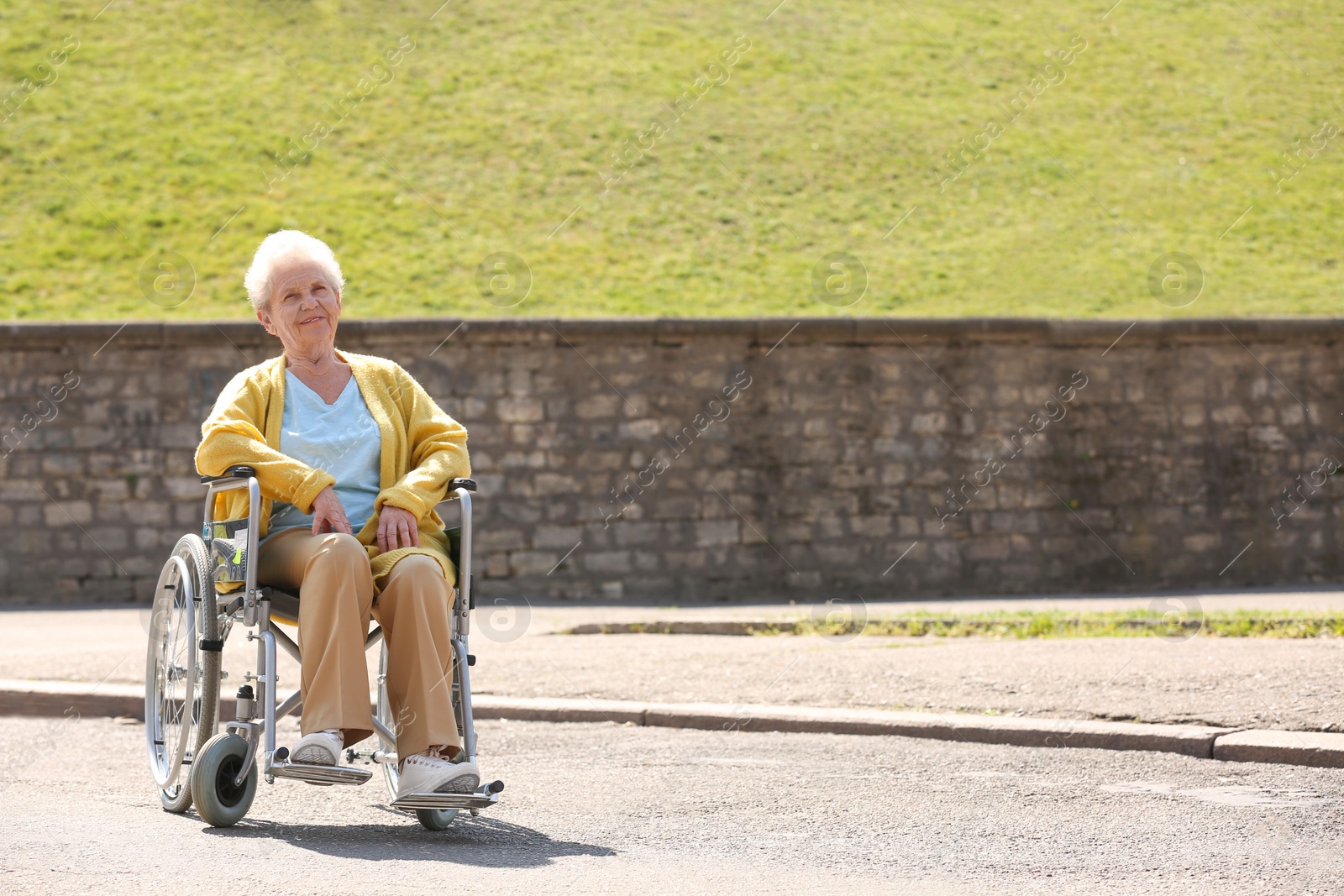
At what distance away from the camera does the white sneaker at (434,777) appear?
13.8 feet

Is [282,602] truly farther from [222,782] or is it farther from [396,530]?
[222,782]

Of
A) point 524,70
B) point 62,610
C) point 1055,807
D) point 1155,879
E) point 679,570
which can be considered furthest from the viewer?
point 524,70

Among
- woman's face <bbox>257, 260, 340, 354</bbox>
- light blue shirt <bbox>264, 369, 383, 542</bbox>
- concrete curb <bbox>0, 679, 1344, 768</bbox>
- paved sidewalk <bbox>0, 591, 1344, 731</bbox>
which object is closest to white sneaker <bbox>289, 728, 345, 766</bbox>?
light blue shirt <bbox>264, 369, 383, 542</bbox>

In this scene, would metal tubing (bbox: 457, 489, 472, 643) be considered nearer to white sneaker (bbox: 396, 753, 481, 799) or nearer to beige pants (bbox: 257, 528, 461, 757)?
beige pants (bbox: 257, 528, 461, 757)

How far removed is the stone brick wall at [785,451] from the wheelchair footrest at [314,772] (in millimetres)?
8978

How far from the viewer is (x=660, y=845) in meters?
4.32

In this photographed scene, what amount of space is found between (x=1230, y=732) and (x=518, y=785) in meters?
2.87

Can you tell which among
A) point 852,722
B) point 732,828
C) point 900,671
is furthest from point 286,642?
point 900,671

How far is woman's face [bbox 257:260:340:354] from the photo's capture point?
16.0 feet

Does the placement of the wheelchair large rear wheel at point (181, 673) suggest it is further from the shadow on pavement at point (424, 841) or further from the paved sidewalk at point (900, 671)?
the paved sidewalk at point (900, 671)

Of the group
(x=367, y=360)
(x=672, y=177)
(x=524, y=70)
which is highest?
(x=524, y=70)

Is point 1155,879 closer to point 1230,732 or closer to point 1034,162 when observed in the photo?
point 1230,732

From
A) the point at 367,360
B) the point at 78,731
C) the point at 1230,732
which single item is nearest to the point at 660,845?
the point at 367,360

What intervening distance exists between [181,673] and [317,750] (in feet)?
3.00
